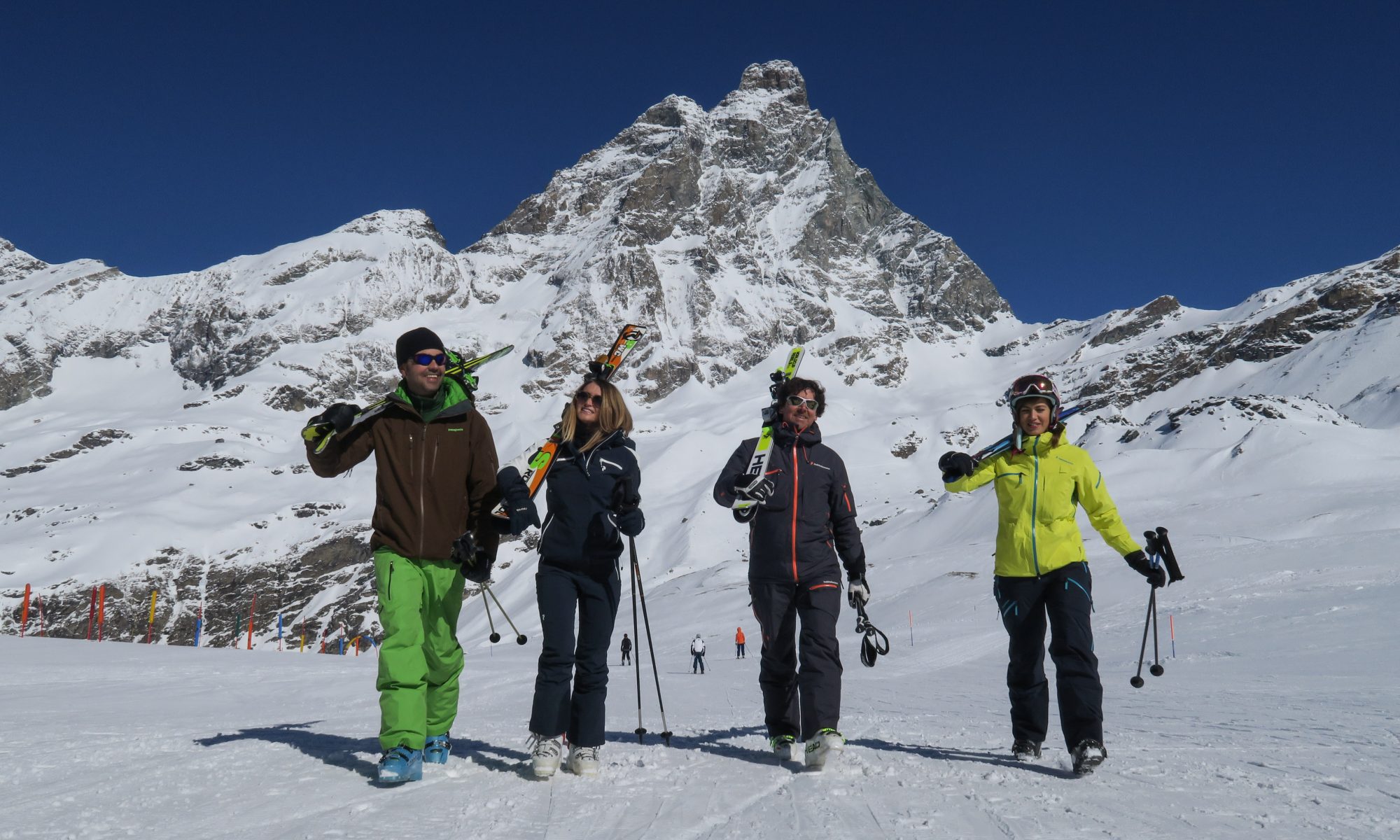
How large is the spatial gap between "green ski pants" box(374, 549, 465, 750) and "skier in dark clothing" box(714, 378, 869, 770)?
177 centimetres

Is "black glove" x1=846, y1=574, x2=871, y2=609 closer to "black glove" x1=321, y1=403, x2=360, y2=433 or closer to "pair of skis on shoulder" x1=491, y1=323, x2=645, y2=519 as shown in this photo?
"pair of skis on shoulder" x1=491, y1=323, x2=645, y2=519

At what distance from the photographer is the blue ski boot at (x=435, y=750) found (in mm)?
4777

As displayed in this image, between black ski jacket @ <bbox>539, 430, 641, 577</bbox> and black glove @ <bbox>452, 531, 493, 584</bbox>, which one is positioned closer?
black glove @ <bbox>452, 531, 493, 584</bbox>

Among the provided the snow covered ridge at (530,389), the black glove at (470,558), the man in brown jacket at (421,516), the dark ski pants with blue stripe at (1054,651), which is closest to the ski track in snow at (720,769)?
the dark ski pants with blue stripe at (1054,651)

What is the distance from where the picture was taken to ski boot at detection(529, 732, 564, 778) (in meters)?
4.51

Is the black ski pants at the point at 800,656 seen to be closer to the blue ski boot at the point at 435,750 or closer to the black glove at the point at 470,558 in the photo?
the black glove at the point at 470,558

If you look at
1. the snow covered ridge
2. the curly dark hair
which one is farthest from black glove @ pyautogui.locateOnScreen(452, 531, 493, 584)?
the snow covered ridge

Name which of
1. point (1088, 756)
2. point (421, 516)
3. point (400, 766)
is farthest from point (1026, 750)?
point (421, 516)

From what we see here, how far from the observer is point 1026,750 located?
16.9 feet

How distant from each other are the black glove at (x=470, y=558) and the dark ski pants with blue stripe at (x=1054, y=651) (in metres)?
3.06

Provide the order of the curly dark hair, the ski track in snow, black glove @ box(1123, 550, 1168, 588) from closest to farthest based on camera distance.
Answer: the ski track in snow
black glove @ box(1123, 550, 1168, 588)
the curly dark hair

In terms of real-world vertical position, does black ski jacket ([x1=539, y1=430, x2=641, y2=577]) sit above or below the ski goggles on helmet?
below

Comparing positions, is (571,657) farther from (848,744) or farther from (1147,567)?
(1147,567)

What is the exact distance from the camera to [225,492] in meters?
109
